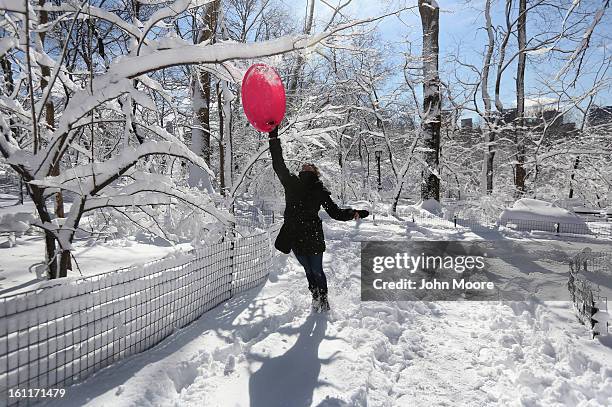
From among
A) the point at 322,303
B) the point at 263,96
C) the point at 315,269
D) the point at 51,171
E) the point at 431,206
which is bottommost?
the point at 322,303

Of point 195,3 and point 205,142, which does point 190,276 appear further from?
point 205,142

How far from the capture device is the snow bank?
14.6m

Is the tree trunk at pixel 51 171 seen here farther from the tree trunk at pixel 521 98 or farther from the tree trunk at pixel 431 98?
the tree trunk at pixel 521 98

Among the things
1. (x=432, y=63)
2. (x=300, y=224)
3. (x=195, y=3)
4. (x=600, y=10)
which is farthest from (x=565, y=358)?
(x=432, y=63)

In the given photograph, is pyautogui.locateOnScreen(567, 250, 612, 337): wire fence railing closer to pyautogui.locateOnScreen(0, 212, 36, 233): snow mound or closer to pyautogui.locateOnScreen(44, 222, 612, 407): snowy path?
pyautogui.locateOnScreen(44, 222, 612, 407): snowy path

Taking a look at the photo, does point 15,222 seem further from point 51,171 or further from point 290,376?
point 290,376

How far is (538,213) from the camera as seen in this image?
14852 mm

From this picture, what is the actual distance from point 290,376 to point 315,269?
5.04 feet

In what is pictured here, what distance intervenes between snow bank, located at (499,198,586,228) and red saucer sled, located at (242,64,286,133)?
14.8 meters

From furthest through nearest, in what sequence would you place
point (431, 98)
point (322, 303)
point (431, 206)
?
1. point (431, 98)
2. point (431, 206)
3. point (322, 303)

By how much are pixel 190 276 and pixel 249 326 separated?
0.96 metres

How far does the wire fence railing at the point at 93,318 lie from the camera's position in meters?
2.58

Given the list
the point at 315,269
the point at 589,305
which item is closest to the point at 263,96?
the point at 315,269

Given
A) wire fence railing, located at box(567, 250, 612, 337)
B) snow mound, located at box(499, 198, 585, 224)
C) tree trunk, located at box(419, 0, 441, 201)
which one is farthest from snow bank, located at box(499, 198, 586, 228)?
wire fence railing, located at box(567, 250, 612, 337)
